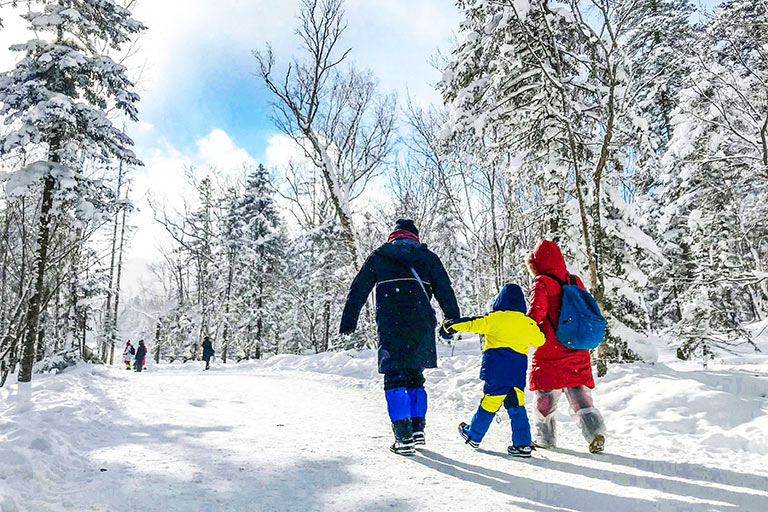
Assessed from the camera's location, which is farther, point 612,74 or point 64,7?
point 64,7

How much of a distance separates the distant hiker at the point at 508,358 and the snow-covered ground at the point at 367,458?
0.29 meters

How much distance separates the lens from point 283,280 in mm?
34094

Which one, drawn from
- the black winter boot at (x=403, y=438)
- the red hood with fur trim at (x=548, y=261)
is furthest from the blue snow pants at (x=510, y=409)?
the red hood with fur trim at (x=548, y=261)

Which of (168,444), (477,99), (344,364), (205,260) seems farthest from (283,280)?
(168,444)

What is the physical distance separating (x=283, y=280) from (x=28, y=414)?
28.6 meters

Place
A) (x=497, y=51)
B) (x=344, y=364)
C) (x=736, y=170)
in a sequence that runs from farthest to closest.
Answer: (x=344, y=364) → (x=736, y=170) → (x=497, y=51)

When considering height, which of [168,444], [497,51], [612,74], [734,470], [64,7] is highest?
[64,7]

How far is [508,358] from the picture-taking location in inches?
162

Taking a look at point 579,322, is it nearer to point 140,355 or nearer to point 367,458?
point 367,458

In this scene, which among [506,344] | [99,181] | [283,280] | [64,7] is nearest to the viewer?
[506,344]

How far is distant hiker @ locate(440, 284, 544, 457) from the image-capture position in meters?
4.07

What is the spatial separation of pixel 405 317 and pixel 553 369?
57.6 inches

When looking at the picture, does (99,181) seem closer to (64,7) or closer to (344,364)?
(64,7)

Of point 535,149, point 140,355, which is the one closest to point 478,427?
point 535,149
